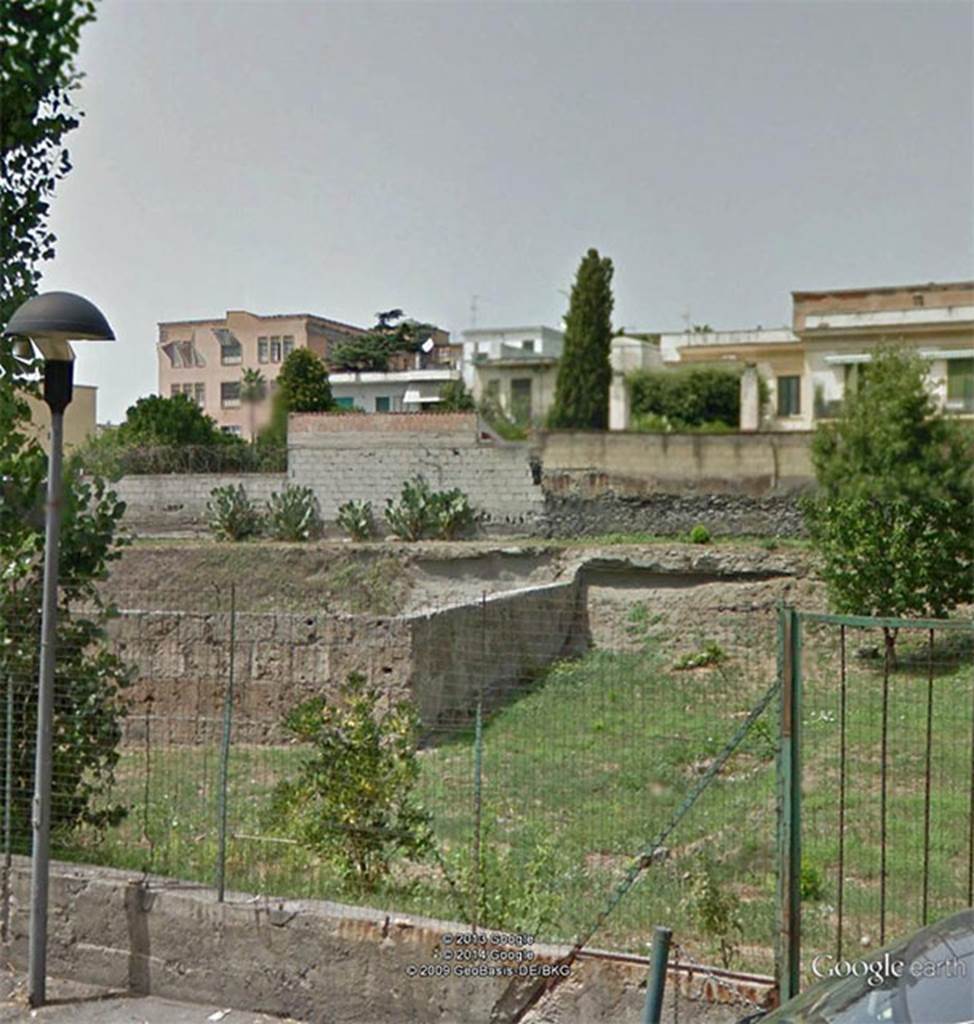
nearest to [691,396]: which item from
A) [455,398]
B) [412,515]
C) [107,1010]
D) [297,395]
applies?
[455,398]

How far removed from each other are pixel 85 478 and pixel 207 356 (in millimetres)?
17744

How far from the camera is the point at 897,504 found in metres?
16.3

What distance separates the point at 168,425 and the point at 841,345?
1774cm

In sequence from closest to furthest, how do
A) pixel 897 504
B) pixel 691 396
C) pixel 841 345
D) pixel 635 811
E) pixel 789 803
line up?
pixel 789 803
pixel 635 811
pixel 897 504
pixel 841 345
pixel 691 396

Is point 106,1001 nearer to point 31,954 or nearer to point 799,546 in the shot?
point 31,954

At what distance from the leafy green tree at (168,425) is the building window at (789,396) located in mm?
16033

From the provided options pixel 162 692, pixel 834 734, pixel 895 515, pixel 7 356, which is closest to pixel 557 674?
pixel 834 734

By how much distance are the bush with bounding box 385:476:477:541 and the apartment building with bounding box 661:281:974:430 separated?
382 inches

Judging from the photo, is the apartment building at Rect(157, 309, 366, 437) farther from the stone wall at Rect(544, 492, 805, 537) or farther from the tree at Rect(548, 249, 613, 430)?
the tree at Rect(548, 249, 613, 430)

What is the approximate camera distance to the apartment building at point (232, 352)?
23.2m

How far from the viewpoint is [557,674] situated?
10859mm

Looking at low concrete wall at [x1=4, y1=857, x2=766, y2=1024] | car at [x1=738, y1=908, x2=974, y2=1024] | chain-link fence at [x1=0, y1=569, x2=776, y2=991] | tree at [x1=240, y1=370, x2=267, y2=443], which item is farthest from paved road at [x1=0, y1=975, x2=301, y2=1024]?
tree at [x1=240, y1=370, x2=267, y2=443]

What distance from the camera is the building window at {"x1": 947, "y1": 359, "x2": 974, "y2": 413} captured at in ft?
94.7

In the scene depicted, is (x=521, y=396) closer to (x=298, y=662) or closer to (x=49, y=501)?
(x=298, y=662)
